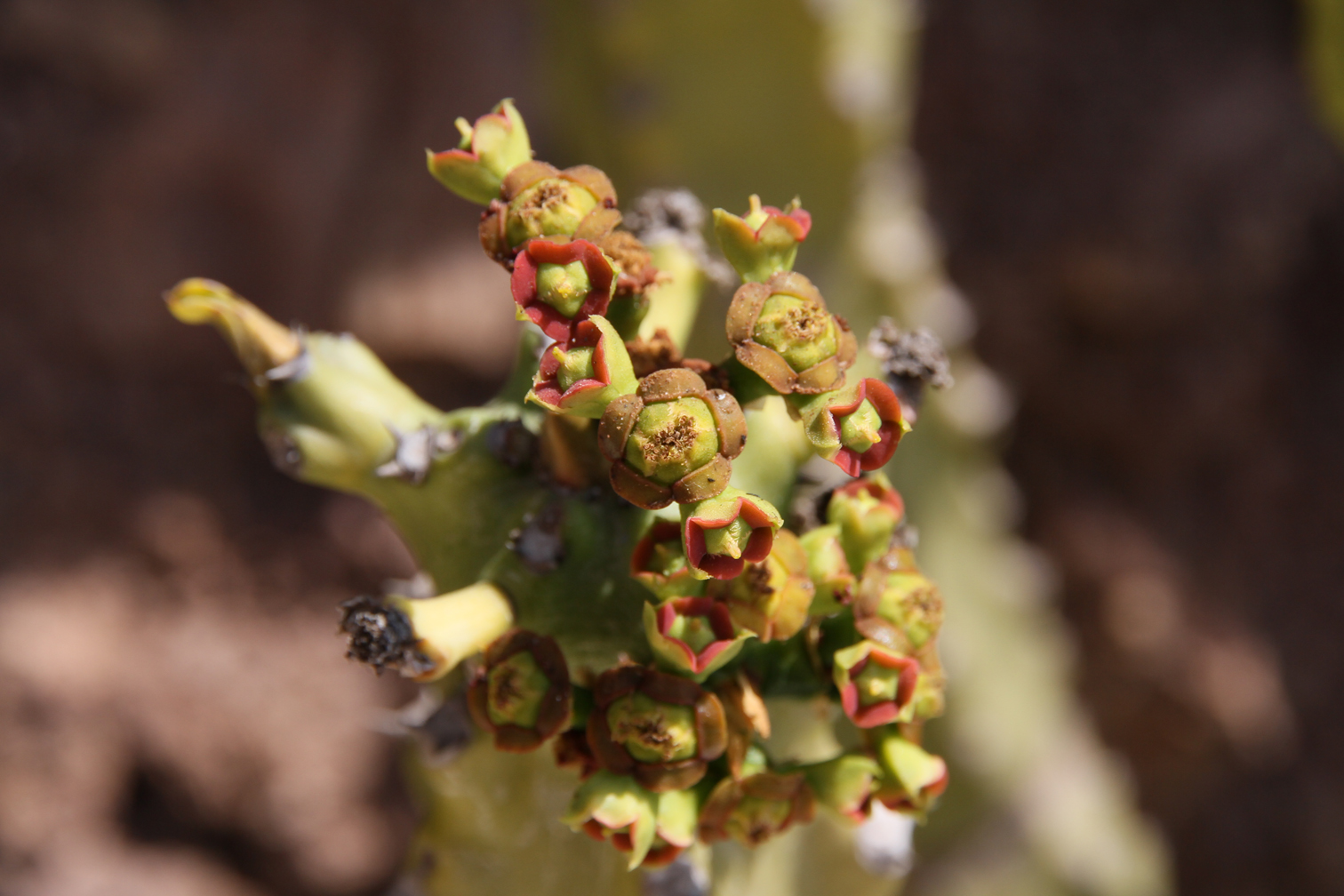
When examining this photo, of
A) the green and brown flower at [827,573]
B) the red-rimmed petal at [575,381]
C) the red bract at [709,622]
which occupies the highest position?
the red-rimmed petal at [575,381]

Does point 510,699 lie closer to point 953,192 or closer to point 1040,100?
point 953,192

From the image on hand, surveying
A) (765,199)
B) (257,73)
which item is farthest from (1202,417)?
A: (257,73)

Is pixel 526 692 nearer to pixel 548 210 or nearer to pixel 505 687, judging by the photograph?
pixel 505 687

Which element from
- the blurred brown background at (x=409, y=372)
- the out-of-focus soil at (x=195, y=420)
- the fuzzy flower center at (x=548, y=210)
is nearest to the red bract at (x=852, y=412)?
the fuzzy flower center at (x=548, y=210)

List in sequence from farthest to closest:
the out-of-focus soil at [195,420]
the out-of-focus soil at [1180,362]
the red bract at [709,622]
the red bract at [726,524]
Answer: the out-of-focus soil at [1180,362] → the out-of-focus soil at [195,420] → the red bract at [709,622] → the red bract at [726,524]

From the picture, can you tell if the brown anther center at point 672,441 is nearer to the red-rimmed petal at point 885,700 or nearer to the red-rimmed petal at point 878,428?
the red-rimmed petal at point 878,428

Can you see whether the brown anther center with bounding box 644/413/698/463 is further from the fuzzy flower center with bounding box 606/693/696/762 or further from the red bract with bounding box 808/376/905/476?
the fuzzy flower center with bounding box 606/693/696/762

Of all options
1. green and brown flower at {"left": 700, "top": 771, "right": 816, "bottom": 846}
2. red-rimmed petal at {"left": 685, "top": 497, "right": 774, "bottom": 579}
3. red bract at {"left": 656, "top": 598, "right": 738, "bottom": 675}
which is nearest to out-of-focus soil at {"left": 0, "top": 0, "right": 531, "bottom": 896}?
green and brown flower at {"left": 700, "top": 771, "right": 816, "bottom": 846}
